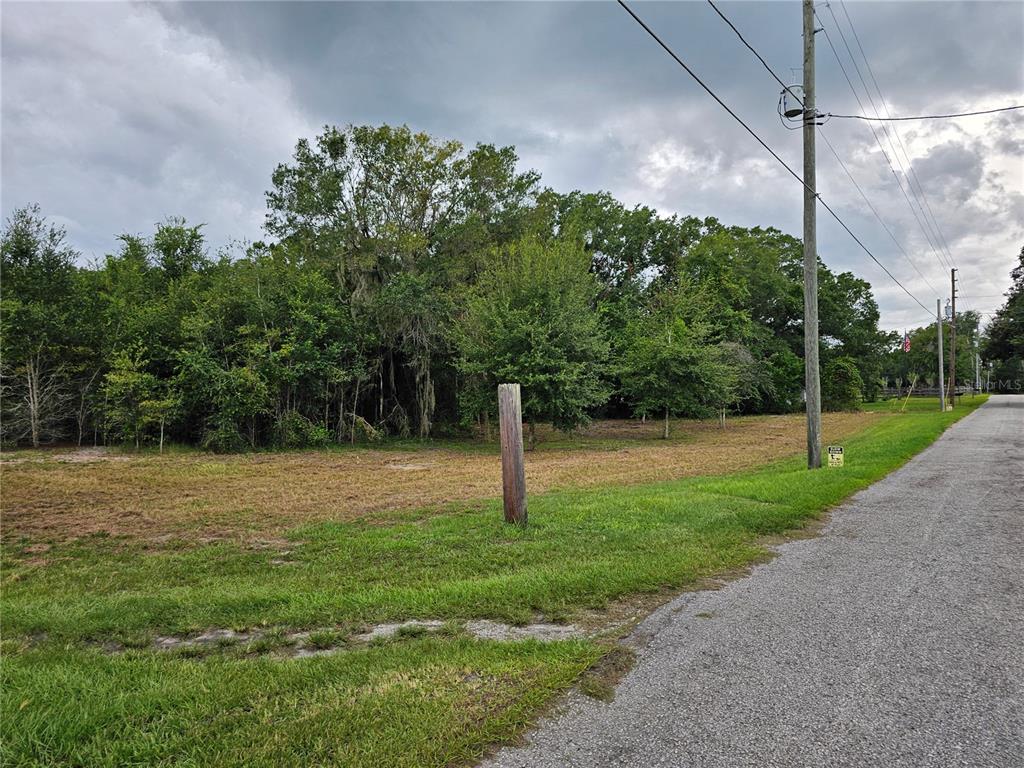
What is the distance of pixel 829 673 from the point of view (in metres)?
2.92

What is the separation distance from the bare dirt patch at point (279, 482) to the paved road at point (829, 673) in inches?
206

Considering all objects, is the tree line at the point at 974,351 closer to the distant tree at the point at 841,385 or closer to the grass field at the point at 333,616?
the distant tree at the point at 841,385

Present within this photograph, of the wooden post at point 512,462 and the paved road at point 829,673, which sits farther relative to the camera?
the wooden post at point 512,462

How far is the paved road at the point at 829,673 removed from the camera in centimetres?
230

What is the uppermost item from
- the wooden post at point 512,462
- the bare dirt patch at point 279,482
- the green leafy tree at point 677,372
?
the green leafy tree at point 677,372

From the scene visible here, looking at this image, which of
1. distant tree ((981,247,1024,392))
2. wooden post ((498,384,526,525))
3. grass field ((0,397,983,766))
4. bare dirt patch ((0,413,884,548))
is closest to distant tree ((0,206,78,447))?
bare dirt patch ((0,413,884,548))

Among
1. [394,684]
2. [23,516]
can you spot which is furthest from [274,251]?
[394,684]

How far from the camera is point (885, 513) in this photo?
711 cm

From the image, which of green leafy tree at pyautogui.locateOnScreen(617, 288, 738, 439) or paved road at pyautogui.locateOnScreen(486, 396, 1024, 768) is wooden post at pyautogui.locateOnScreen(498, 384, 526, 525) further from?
green leafy tree at pyautogui.locateOnScreen(617, 288, 738, 439)

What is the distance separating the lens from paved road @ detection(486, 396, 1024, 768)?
230 centimetres

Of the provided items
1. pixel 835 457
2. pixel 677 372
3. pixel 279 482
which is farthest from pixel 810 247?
pixel 279 482

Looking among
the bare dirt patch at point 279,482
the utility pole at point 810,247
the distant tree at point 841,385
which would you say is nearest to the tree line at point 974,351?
the distant tree at point 841,385

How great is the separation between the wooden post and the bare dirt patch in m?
2.30

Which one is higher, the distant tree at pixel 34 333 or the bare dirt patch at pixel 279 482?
the distant tree at pixel 34 333
